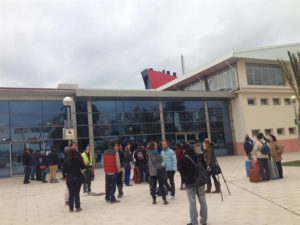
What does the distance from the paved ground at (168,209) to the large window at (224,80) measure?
51.7 ft

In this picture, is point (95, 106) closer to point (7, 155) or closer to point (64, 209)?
point (7, 155)

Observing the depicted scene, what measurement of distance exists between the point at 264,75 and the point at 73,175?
887 inches

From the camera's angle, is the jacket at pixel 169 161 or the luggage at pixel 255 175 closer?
the jacket at pixel 169 161

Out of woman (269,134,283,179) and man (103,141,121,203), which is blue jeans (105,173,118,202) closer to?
man (103,141,121,203)

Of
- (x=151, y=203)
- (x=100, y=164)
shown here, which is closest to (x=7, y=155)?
(x=100, y=164)

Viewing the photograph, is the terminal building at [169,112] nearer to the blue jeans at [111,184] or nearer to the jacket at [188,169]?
the blue jeans at [111,184]

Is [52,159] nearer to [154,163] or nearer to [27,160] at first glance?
[27,160]

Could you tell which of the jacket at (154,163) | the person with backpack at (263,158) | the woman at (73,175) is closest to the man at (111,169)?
the woman at (73,175)

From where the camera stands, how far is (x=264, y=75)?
25.5 metres

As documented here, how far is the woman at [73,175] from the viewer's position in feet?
24.1

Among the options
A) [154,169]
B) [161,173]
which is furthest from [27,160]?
[161,173]

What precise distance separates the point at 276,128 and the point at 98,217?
22.3 metres

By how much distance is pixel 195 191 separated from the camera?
5520 mm

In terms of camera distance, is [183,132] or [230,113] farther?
[230,113]
